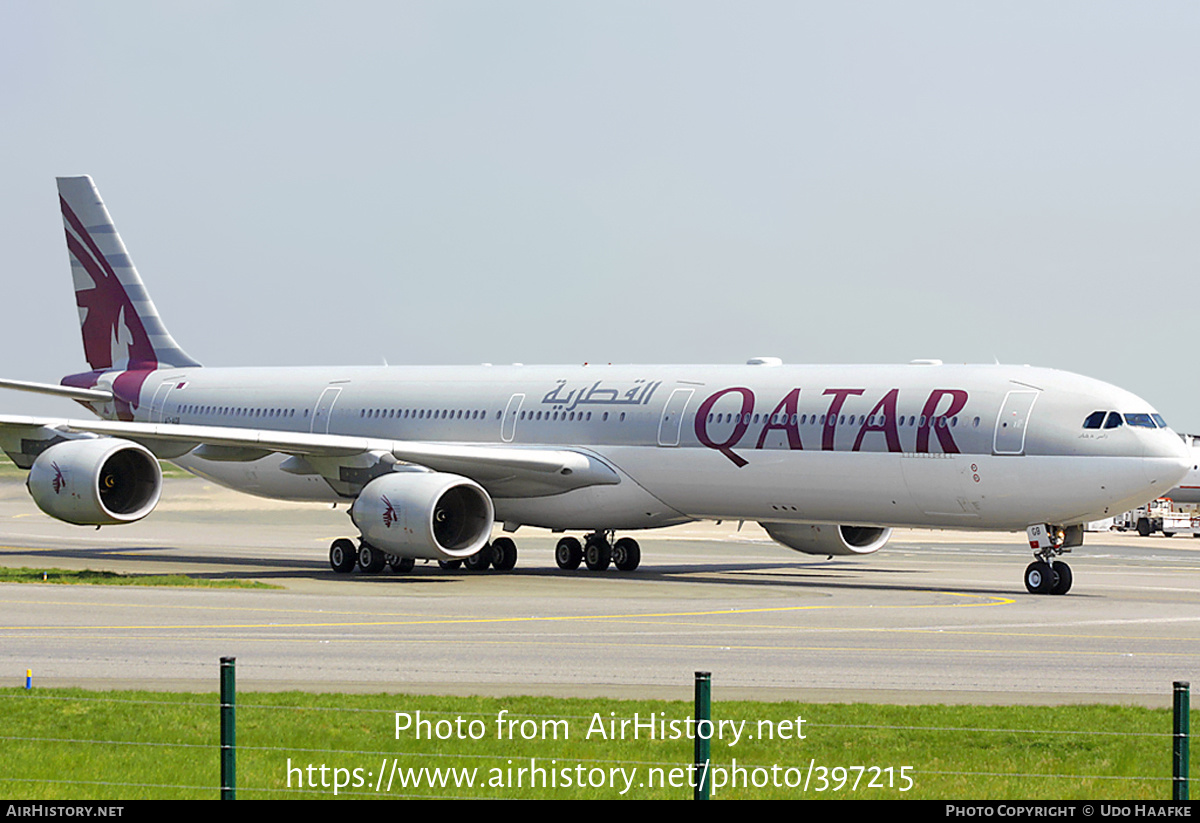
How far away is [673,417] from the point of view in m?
36.6

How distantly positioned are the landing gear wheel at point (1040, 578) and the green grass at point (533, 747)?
16117 millimetres

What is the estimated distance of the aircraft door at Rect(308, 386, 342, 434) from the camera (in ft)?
141

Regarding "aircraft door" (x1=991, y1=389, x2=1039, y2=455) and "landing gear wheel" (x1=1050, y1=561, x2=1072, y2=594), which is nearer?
"aircraft door" (x1=991, y1=389, x2=1039, y2=455)

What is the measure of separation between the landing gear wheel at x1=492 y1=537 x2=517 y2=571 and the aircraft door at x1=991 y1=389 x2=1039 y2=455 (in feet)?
42.1

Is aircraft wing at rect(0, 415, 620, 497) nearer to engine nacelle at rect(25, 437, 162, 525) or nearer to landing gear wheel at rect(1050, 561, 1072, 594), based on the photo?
engine nacelle at rect(25, 437, 162, 525)

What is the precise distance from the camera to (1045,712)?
16.3 meters

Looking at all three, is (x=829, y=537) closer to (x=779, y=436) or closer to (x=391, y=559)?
(x=779, y=436)

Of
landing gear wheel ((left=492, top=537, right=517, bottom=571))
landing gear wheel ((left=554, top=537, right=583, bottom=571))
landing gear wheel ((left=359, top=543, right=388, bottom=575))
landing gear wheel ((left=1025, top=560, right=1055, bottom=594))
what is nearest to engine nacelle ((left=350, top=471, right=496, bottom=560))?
landing gear wheel ((left=359, top=543, right=388, bottom=575))

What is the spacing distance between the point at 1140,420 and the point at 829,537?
8877 millimetres

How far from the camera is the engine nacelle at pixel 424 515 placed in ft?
112

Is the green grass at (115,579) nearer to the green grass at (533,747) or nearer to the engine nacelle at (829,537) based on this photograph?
the engine nacelle at (829,537)

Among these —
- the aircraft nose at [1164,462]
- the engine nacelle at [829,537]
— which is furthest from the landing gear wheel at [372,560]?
the aircraft nose at [1164,462]

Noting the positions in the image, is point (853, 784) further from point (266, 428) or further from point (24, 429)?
point (266, 428)
